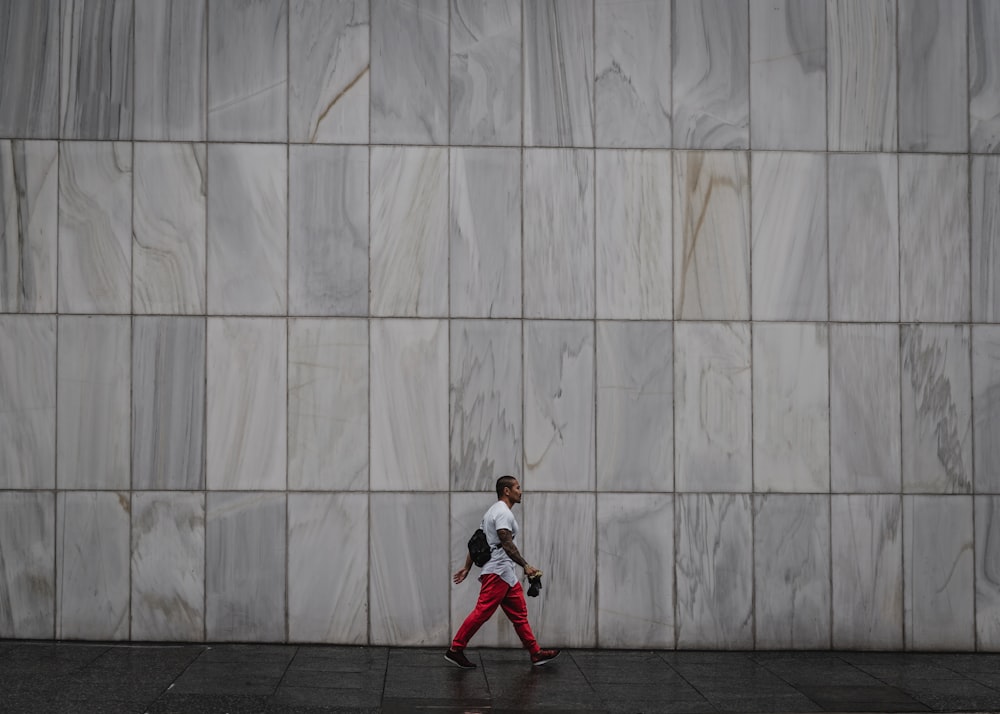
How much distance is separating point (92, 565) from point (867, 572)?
29.7ft

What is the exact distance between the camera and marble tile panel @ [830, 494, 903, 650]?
1159cm

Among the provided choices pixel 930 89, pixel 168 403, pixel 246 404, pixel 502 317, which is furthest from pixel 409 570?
pixel 930 89

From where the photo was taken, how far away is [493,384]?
11.5m

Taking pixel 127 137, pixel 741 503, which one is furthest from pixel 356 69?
pixel 741 503

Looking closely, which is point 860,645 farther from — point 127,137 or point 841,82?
point 127,137

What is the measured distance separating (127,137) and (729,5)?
731 centimetres

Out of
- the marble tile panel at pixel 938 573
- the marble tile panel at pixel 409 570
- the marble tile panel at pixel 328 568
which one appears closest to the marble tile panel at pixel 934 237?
the marble tile panel at pixel 938 573

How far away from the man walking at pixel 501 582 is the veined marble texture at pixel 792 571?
300 cm

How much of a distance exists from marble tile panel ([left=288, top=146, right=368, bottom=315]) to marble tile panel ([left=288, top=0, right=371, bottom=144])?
0.24m

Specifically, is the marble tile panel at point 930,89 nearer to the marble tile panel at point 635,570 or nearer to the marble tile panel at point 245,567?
the marble tile panel at point 635,570

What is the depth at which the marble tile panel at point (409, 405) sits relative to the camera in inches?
451

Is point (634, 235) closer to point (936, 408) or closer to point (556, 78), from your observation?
point (556, 78)

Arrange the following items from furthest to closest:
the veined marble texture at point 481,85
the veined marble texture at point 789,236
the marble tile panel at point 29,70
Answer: the veined marble texture at point 789,236 < the veined marble texture at point 481,85 < the marble tile panel at point 29,70

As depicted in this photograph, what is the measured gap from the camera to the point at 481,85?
458 inches
